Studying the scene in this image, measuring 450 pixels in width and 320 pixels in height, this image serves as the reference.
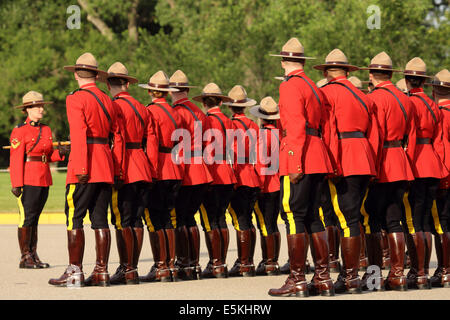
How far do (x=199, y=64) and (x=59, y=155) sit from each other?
80.1 ft

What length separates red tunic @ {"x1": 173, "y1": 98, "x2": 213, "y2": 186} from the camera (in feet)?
37.1

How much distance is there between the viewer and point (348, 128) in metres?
9.76

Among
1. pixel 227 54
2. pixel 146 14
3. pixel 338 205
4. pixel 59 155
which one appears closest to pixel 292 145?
pixel 338 205

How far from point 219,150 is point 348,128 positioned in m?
2.37

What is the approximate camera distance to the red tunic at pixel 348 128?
9.66 metres

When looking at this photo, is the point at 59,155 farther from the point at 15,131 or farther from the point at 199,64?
the point at 199,64

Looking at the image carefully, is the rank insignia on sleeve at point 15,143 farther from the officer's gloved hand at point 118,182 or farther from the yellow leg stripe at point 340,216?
the yellow leg stripe at point 340,216

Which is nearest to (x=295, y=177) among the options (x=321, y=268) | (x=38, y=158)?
(x=321, y=268)

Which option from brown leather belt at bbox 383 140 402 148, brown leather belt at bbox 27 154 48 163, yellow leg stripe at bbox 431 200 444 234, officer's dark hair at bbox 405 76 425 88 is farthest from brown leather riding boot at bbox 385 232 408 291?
brown leather belt at bbox 27 154 48 163

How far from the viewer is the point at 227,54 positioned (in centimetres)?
3606

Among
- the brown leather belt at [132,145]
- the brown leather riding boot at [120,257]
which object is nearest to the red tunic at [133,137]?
the brown leather belt at [132,145]

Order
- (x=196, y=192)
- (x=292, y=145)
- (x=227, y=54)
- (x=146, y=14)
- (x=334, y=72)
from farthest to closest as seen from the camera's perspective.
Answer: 1. (x=146, y=14)
2. (x=227, y=54)
3. (x=196, y=192)
4. (x=334, y=72)
5. (x=292, y=145)

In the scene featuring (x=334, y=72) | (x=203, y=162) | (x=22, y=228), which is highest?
(x=334, y=72)

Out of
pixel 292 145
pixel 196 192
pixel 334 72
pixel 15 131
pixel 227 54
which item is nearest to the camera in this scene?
pixel 292 145
